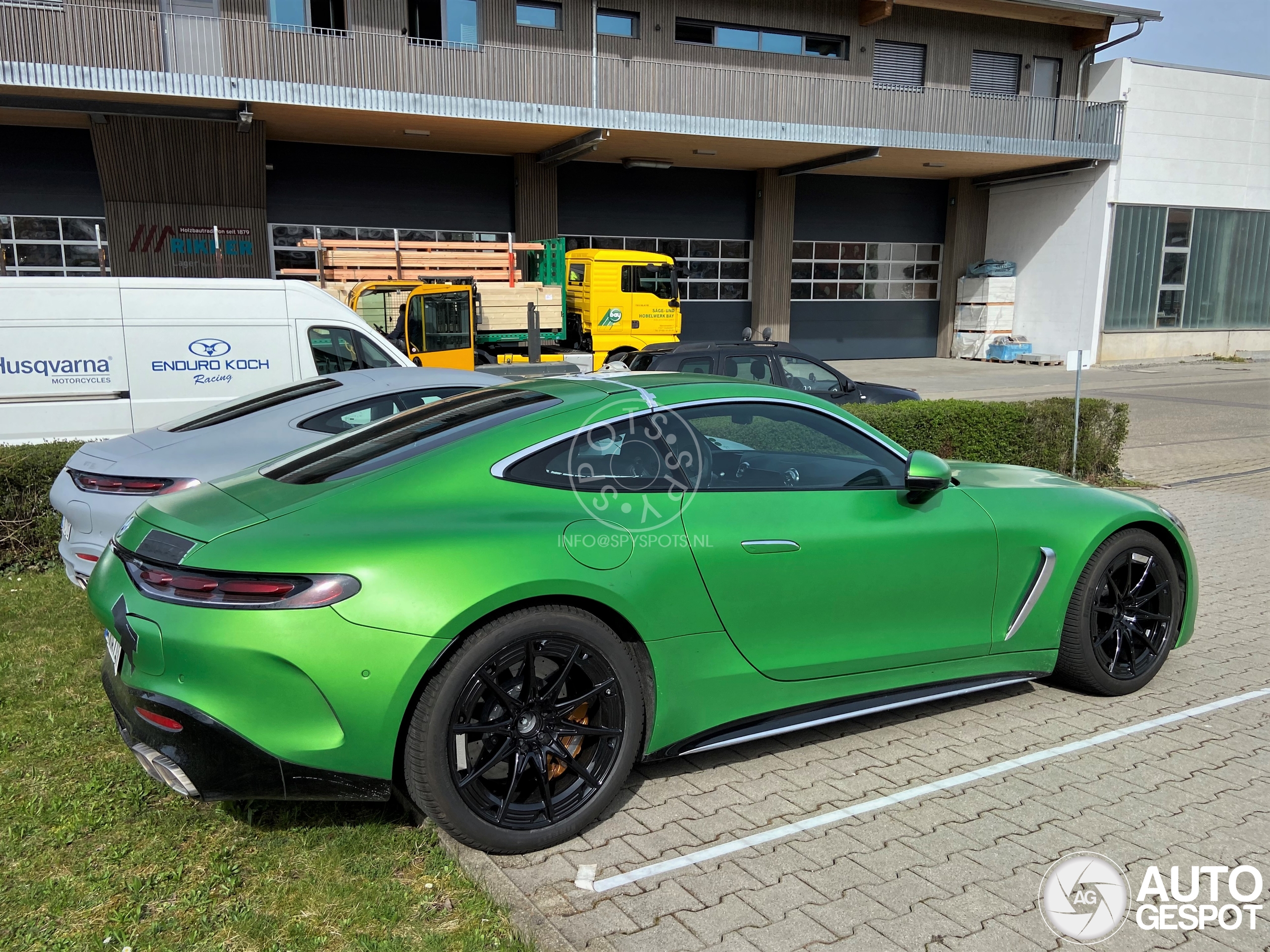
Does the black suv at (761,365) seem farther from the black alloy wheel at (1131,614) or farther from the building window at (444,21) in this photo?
the building window at (444,21)

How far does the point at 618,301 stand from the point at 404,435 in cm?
1587

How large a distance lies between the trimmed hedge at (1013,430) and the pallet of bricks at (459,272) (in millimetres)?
Result: 8112

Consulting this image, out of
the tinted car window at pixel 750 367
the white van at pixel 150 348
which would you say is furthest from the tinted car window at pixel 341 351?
the tinted car window at pixel 750 367

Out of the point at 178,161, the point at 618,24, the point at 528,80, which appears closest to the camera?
the point at 178,161

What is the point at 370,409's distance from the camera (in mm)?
6402

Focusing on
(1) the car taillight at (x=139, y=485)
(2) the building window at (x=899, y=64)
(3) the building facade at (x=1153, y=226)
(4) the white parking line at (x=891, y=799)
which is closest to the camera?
(4) the white parking line at (x=891, y=799)

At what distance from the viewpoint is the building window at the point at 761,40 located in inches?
951

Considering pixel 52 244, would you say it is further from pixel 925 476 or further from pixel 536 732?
pixel 925 476

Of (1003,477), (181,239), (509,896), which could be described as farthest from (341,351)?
(181,239)

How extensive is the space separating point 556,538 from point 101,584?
60.8 inches

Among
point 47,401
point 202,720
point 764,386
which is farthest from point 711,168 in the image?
point 202,720

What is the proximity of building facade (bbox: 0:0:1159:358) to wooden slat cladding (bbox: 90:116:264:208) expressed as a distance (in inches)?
1.7

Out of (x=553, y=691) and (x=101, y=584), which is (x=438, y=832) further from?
(x=101, y=584)

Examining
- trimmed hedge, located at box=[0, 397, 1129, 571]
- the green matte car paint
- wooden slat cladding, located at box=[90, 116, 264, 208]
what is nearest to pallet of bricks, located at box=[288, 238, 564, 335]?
wooden slat cladding, located at box=[90, 116, 264, 208]
